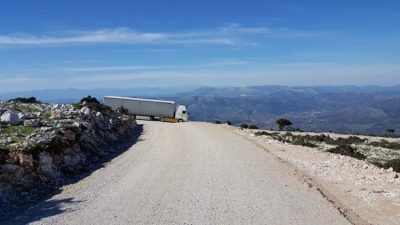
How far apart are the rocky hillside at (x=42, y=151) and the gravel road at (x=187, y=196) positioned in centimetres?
104

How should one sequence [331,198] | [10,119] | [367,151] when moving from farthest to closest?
[367,151]
[10,119]
[331,198]

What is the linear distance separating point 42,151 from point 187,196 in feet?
22.4

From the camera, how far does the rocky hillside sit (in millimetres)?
15566

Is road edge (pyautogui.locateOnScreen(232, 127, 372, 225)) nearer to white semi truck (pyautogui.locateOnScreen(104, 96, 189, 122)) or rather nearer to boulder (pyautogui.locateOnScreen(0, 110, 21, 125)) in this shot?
boulder (pyautogui.locateOnScreen(0, 110, 21, 125))

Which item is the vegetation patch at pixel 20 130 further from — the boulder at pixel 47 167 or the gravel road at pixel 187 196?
the gravel road at pixel 187 196

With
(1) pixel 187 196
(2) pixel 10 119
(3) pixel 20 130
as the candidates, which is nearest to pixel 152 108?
(2) pixel 10 119

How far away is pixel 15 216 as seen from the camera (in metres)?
12.8

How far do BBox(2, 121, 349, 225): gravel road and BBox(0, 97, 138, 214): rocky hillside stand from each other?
104 centimetres

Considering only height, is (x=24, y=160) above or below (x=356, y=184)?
above

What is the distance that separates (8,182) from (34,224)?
4.06m

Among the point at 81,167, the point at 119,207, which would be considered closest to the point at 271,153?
the point at 81,167

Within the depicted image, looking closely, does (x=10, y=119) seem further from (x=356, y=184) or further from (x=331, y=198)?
(x=356, y=184)

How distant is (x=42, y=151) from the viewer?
60.2 feet

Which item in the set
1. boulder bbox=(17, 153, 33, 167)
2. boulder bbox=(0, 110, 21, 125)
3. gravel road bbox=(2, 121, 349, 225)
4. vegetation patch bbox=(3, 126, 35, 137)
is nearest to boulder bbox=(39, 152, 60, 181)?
boulder bbox=(17, 153, 33, 167)
